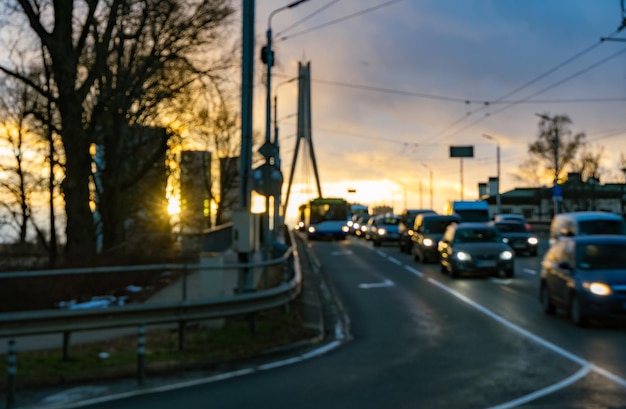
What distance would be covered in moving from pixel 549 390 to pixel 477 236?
17.3 meters

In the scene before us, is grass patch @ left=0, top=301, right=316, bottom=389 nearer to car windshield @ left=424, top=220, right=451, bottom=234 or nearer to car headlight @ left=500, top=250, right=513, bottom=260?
car headlight @ left=500, top=250, right=513, bottom=260

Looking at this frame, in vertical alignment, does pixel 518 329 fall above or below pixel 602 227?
below

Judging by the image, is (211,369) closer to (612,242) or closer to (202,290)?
(202,290)

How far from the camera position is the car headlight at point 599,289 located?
518 inches

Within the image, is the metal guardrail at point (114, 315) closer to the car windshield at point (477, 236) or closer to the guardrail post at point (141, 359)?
the guardrail post at point (141, 359)

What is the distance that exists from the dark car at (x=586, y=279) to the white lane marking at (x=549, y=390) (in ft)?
11.6

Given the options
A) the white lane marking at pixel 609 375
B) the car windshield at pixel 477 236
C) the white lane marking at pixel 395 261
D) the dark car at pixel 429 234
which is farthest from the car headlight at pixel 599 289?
the white lane marking at pixel 395 261

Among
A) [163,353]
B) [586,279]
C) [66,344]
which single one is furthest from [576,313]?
[66,344]

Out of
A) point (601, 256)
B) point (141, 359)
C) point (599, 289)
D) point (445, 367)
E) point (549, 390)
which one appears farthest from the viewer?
point (601, 256)

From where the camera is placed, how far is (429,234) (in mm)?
31531

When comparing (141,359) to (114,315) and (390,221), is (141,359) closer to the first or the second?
(114,315)

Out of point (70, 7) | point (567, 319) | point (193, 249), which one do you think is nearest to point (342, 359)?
point (567, 319)

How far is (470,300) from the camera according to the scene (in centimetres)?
1836

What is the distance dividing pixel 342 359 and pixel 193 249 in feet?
87.9
